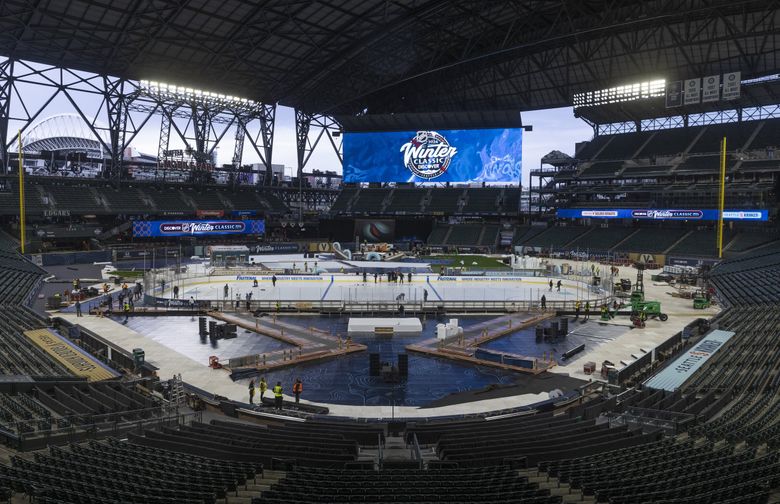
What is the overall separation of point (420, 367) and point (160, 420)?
1361cm

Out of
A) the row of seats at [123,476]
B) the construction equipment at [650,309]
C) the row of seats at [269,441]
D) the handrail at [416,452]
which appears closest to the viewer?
the row of seats at [123,476]

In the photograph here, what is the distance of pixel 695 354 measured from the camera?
85.5 ft

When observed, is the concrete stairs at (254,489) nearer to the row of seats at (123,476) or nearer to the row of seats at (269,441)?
the row of seats at (123,476)

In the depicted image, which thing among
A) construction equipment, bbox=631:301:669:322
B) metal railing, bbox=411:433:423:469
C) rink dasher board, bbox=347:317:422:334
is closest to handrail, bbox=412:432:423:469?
metal railing, bbox=411:433:423:469

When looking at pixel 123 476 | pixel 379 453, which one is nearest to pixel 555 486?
pixel 379 453

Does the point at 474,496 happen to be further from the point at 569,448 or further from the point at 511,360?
the point at 511,360

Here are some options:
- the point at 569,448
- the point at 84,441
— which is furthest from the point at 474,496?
the point at 84,441

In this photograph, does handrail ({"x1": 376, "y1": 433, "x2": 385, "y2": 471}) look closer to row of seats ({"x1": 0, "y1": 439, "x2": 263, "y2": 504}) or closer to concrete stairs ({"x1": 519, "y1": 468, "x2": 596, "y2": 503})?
row of seats ({"x1": 0, "y1": 439, "x2": 263, "y2": 504})

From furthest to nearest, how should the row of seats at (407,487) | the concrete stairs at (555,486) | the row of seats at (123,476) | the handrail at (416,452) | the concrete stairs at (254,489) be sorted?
the handrail at (416,452)
the concrete stairs at (555,486)
the concrete stairs at (254,489)
the row of seats at (407,487)
the row of seats at (123,476)

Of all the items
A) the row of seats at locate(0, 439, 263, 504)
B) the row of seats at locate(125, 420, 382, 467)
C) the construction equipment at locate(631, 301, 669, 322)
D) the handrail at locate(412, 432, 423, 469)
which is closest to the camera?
the row of seats at locate(0, 439, 263, 504)

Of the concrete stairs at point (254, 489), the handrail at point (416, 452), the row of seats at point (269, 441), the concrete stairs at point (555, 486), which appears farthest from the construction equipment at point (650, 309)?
the concrete stairs at point (254, 489)


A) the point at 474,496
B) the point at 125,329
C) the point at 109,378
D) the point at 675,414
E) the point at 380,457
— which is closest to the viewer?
the point at 474,496

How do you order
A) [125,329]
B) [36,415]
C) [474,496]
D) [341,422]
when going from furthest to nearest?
[125,329] → [341,422] → [36,415] → [474,496]

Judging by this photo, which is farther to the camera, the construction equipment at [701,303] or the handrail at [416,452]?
the construction equipment at [701,303]
